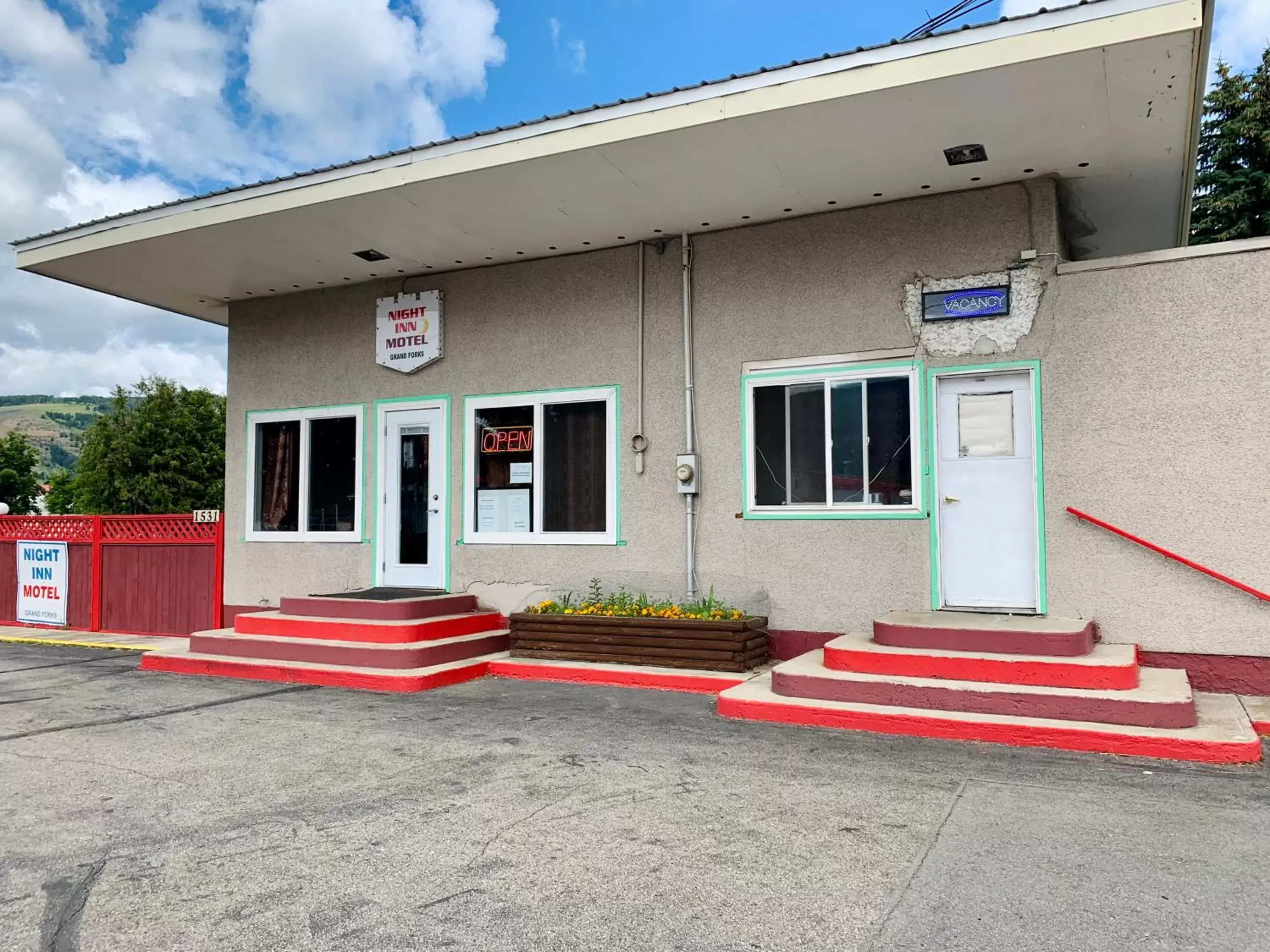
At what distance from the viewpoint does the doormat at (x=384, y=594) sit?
9.91 m

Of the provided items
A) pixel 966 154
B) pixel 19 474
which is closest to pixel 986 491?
pixel 966 154

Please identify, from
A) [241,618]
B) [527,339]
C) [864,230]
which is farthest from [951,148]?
[241,618]

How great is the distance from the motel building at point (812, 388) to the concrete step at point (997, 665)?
3cm

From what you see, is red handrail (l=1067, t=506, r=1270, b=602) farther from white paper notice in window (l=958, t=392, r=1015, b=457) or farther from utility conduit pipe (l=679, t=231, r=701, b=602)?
utility conduit pipe (l=679, t=231, r=701, b=602)

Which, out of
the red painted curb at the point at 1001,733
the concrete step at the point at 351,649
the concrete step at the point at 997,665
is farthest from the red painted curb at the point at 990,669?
the concrete step at the point at 351,649

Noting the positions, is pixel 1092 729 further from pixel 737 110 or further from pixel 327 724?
pixel 327 724

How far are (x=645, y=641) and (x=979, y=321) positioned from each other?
397 centimetres

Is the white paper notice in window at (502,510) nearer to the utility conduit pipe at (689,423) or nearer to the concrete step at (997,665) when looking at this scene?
the utility conduit pipe at (689,423)

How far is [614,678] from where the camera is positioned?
8391 millimetres

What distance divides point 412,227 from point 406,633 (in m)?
3.89

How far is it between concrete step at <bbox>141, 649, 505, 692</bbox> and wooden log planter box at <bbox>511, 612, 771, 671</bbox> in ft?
1.81

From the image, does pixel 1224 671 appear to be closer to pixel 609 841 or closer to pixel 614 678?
pixel 614 678

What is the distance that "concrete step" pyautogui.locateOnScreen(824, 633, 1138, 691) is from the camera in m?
6.30

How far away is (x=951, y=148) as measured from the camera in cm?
727
